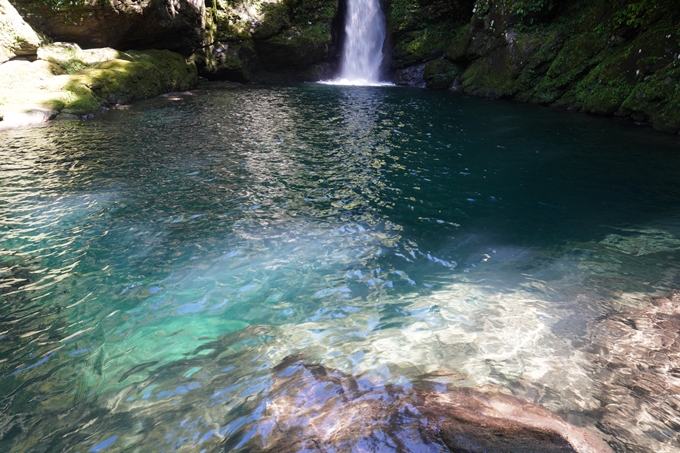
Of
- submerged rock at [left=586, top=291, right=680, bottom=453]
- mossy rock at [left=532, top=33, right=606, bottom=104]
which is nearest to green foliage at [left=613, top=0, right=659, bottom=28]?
mossy rock at [left=532, top=33, right=606, bottom=104]

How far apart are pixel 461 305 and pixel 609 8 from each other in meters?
21.6

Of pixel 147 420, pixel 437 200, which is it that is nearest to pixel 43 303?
pixel 147 420

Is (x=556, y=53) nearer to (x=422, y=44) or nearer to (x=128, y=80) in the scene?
(x=422, y=44)

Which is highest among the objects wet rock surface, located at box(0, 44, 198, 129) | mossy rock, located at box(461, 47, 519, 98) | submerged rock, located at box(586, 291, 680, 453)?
mossy rock, located at box(461, 47, 519, 98)

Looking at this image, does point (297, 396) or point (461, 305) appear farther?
point (461, 305)

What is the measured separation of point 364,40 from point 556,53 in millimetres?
16681

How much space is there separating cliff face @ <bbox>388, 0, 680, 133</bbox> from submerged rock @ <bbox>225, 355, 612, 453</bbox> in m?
16.0

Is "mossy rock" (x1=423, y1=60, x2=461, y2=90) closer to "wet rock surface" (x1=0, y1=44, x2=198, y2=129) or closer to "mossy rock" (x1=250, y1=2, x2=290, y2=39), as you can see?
"mossy rock" (x1=250, y1=2, x2=290, y2=39)

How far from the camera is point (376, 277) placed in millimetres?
5996

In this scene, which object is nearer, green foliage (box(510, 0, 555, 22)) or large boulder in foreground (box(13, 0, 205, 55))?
large boulder in foreground (box(13, 0, 205, 55))

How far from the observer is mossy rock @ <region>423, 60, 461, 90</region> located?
88.4 feet

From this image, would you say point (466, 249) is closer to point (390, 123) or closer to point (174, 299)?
point (174, 299)

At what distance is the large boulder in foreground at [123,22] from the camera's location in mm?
19891

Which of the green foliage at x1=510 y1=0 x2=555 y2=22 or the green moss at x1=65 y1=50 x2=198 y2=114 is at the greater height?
the green foliage at x1=510 y1=0 x2=555 y2=22
